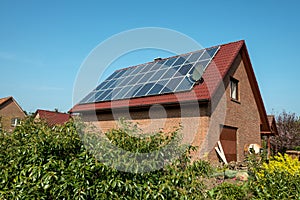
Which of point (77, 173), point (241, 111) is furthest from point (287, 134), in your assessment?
point (77, 173)

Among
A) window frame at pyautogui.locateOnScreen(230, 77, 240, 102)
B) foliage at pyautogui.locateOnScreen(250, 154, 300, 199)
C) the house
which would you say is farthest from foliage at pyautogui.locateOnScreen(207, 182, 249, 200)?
window frame at pyautogui.locateOnScreen(230, 77, 240, 102)

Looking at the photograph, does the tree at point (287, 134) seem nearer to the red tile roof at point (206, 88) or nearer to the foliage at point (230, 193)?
the red tile roof at point (206, 88)

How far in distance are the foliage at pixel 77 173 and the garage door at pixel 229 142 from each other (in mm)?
8896

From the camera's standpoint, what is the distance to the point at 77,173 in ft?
12.2

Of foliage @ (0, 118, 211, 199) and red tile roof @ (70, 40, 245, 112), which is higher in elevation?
red tile roof @ (70, 40, 245, 112)

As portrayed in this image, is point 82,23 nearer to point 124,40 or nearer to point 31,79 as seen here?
point 124,40

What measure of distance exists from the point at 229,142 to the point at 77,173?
11.4 metres

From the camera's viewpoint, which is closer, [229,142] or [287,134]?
[229,142]

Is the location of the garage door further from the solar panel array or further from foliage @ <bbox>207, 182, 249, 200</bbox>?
foliage @ <bbox>207, 182, 249, 200</bbox>

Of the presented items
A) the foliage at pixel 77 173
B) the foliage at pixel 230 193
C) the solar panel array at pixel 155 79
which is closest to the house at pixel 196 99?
the solar panel array at pixel 155 79

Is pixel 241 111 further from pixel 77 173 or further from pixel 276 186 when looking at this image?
pixel 77 173

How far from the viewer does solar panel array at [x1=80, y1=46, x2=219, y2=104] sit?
13.3 metres

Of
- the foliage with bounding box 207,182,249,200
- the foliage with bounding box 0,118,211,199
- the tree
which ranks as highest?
the tree

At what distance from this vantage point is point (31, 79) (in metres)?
12.0
